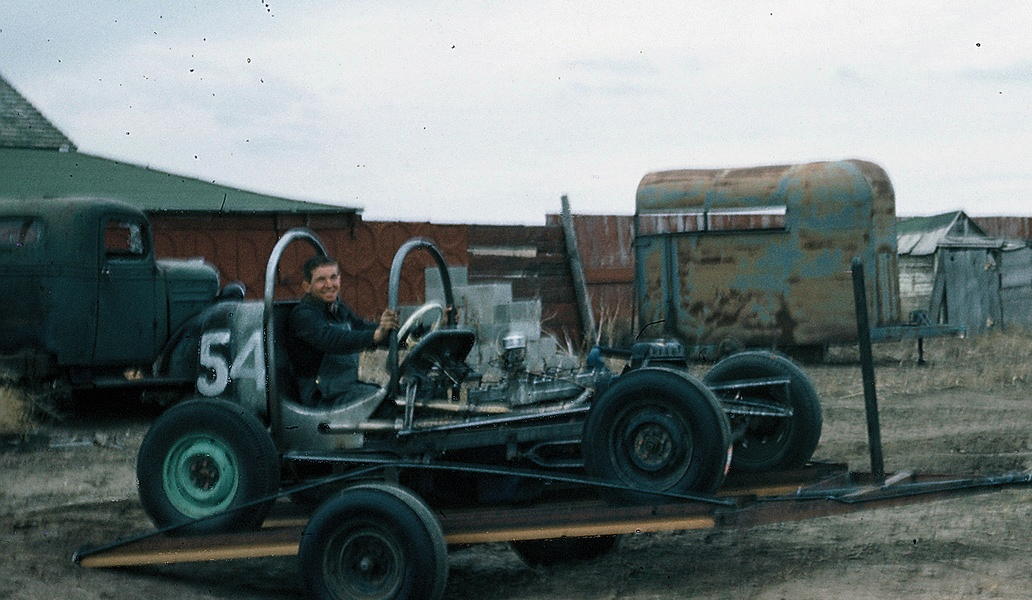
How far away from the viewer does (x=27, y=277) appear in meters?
12.6

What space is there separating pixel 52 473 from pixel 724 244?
10.5 metres

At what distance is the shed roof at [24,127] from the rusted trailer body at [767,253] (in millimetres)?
10448

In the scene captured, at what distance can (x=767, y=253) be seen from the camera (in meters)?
17.9

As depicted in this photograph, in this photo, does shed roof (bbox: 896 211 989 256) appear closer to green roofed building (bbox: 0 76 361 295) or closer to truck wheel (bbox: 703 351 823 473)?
green roofed building (bbox: 0 76 361 295)

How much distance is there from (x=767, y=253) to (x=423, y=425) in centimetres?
1218

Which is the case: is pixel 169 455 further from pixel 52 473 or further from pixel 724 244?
pixel 724 244

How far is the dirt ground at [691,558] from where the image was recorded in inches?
237

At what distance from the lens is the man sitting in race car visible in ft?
22.1

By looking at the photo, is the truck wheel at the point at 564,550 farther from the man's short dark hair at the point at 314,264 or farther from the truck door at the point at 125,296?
→ the truck door at the point at 125,296

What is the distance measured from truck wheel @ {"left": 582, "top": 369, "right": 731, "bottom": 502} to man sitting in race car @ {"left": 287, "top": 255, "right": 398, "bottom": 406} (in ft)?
4.66

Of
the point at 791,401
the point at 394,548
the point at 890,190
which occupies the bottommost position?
the point at 394,548

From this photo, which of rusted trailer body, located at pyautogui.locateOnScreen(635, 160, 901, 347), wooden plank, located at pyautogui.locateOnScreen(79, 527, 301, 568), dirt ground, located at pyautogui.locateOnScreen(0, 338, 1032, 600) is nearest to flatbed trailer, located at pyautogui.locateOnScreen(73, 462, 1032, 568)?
wooden plank, located at pyautogui.locateOnScreen(79, 527, 301, 568)

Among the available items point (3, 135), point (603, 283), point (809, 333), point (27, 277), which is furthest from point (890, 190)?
point (3, 135)

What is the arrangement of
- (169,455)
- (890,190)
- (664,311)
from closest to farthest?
(169,455)
(890,190)
(664,311)
